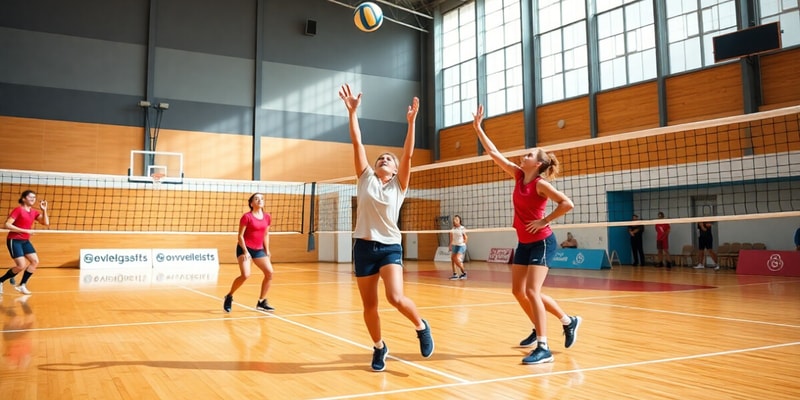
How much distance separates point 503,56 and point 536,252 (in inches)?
765

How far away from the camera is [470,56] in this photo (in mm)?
24562

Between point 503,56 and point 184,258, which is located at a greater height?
point 503,56

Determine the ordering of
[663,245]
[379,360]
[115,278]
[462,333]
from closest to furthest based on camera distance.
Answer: [379,360]
[462,333]
[115,278]
[663,245]

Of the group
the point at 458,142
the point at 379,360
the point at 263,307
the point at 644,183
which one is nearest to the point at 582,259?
the point at 644,183

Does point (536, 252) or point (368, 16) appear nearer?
point (536, 252)

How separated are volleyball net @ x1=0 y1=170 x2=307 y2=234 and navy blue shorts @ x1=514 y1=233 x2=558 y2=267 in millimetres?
13504

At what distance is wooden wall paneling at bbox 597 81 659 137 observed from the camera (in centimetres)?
1836

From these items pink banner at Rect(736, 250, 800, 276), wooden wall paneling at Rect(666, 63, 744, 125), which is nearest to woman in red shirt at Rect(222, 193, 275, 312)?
pink banner at Rect(736, 250, 800, 276)

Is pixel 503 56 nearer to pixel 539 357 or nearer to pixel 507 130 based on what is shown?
pixel 507 130

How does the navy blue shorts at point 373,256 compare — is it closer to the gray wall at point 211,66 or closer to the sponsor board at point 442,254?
the gray wall at point 211,66

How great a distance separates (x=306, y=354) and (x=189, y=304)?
453 cm

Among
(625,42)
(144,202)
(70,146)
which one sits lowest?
(144,202)

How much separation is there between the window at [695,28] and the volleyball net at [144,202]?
12.4m

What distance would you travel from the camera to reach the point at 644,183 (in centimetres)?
1838
